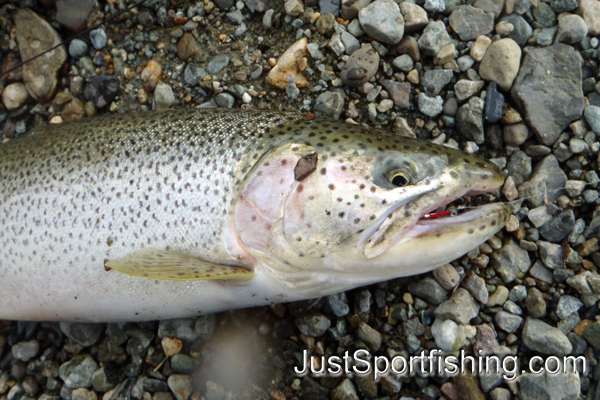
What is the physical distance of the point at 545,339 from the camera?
273cm

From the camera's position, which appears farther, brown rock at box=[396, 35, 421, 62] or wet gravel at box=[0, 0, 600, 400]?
brown rock at box=[396, 35, 421, 62]

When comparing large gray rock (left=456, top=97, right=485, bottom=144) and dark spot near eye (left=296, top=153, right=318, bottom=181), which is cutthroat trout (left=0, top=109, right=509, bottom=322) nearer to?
dark spot near eye (left=296, top=153, right=318, bottom=181)

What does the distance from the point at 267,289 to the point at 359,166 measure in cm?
96

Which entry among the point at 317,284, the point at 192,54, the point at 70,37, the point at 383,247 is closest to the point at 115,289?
the point at 317,284

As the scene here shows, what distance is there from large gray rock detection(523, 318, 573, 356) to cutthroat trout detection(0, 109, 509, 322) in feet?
2.99

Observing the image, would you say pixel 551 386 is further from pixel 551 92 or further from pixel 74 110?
pixel 74 110

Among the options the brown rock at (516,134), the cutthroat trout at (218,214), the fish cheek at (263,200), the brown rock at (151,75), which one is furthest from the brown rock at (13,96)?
the brown rock at (516,134)

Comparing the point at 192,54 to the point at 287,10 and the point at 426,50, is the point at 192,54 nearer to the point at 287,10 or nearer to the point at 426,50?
the point at 287,10

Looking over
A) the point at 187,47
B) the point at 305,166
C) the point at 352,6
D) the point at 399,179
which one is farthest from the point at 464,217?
the point at 187,47

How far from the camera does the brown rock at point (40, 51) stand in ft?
11.3

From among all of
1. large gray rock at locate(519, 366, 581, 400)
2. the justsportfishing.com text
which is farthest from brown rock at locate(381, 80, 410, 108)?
large gray rock at locate(519, 366, 581, 400)

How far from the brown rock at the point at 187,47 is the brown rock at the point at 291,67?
72cm

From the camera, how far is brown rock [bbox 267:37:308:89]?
3205 millimetres

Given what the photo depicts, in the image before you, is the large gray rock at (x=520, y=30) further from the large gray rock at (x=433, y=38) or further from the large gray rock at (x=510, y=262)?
the large gray rock at (x=510, y=262)
